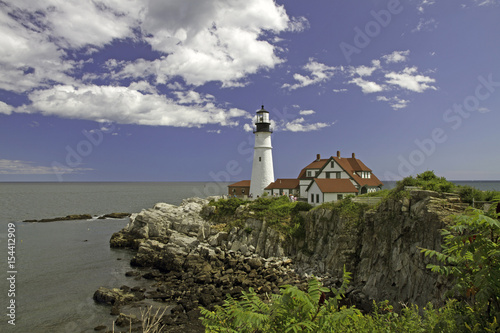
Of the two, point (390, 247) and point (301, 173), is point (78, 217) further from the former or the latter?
point (390, 247)

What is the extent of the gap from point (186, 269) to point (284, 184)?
20.7 metres

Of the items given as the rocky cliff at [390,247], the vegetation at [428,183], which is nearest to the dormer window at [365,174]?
the rocky cliff at [390,247]

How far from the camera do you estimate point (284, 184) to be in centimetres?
4497

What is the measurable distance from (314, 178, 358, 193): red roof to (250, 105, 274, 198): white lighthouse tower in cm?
1106

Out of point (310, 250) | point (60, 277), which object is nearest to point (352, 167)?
point (310, 250)

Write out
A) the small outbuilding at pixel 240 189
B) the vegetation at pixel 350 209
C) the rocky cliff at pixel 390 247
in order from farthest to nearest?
the small outbuilding at pixel 240 189 → the vegetation at pixel 350 209 → the rocky cliff at pixel 390 247

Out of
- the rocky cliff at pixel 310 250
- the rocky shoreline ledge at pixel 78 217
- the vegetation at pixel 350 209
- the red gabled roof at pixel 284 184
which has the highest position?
the red gabled roof at pixel 284 184

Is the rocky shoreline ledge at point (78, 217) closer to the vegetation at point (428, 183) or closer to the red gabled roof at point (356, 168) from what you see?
the red gabled roof at point (356, 168)

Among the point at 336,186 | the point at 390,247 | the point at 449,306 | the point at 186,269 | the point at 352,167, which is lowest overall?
the point at 186,269

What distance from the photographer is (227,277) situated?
25.6 m

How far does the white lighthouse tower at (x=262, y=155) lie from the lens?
149ft

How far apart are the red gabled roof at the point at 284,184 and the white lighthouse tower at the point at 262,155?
102cm

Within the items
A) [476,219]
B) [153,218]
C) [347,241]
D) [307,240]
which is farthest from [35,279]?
[476,219]

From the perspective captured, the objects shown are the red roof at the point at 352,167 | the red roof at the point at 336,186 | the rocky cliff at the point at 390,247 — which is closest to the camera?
the rocky cliff at the point at 390,247
